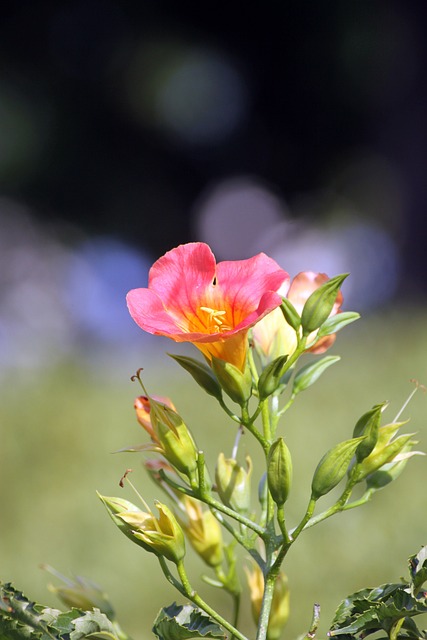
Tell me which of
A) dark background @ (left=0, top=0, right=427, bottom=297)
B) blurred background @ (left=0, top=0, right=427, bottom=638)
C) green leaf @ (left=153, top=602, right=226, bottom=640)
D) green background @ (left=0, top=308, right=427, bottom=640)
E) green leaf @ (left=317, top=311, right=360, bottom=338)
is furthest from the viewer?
→ dark background @ (left=0, top=0, right=427, bottom=297)

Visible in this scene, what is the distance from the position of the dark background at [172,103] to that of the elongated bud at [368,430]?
7.42 meters

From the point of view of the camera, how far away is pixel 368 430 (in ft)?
1.80

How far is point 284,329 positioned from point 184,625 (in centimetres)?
22

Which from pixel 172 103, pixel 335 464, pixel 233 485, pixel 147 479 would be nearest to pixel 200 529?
pixel 233 485

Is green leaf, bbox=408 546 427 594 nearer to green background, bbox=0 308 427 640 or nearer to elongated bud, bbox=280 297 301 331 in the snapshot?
elongated bud, bbox=280 297 301 331

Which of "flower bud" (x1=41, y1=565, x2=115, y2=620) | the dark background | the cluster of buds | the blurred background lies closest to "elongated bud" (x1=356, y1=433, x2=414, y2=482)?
the cluster of buds

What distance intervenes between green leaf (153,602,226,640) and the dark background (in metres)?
7.48

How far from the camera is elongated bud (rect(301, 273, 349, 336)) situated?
0.56 m

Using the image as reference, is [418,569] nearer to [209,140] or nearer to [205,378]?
[205,378]

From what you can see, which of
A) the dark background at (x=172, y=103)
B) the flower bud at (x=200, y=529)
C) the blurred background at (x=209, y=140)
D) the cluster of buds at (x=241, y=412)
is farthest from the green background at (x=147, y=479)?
the dark background at (x=172, y=103)

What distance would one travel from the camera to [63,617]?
1.64ft

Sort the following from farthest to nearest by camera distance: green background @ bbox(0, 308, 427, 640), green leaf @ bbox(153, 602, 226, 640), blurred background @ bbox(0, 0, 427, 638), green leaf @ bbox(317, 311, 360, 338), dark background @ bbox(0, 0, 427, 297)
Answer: dark background @ bbox(0, 0, 427, 297), blurred background @ bbox(0, 0, 427, 638), green background @ bbox(0, 308, 427, 640), green leaf @ bbox(317, 311, 360, 338), green leaf @ bbox(153, 602, 226, 640)

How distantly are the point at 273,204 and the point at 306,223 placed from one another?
1.00 meters

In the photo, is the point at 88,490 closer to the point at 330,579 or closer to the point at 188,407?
the point at 188,407
